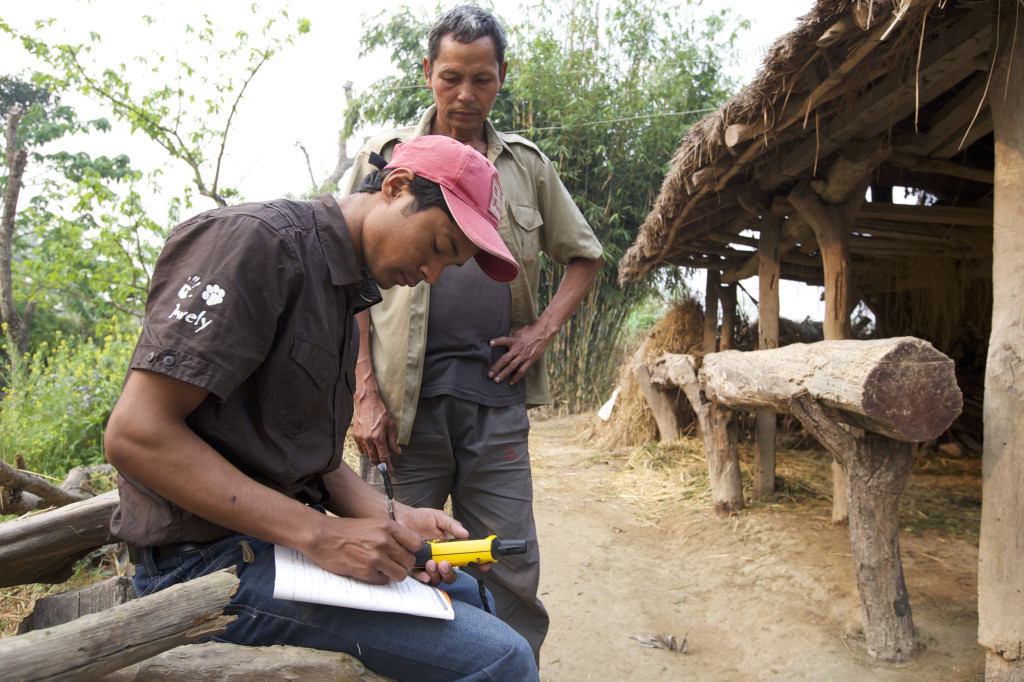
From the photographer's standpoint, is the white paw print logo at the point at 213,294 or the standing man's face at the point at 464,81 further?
the standing man's face at the point at 464,81

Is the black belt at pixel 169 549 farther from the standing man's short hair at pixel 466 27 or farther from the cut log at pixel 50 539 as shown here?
the standing man's short hair at pixel 466 27

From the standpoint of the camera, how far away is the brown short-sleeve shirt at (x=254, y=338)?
4.09 ft

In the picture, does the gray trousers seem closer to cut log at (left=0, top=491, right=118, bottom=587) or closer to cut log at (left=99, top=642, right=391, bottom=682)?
cut log at (left=0, top=491, right=118, bottom=587)

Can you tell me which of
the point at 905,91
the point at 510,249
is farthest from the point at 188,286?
the point at 905,91

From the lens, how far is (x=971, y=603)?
374cm

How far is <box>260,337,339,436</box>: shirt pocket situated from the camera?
140cm

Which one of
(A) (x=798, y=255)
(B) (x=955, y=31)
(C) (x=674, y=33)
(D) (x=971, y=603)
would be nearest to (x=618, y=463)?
(A) (x=798, y=255)

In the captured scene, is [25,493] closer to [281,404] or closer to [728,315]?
[281,404]

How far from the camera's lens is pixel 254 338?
1.31 meters

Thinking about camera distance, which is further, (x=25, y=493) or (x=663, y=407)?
(x=663, y=407)

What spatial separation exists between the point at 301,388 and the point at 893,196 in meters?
6.04

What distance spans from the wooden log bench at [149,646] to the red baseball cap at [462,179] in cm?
81

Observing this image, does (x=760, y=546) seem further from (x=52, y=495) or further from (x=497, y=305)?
(x=52, y=495)

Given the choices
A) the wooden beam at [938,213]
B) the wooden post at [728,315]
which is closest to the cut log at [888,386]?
the wooden beam at [938,213]
